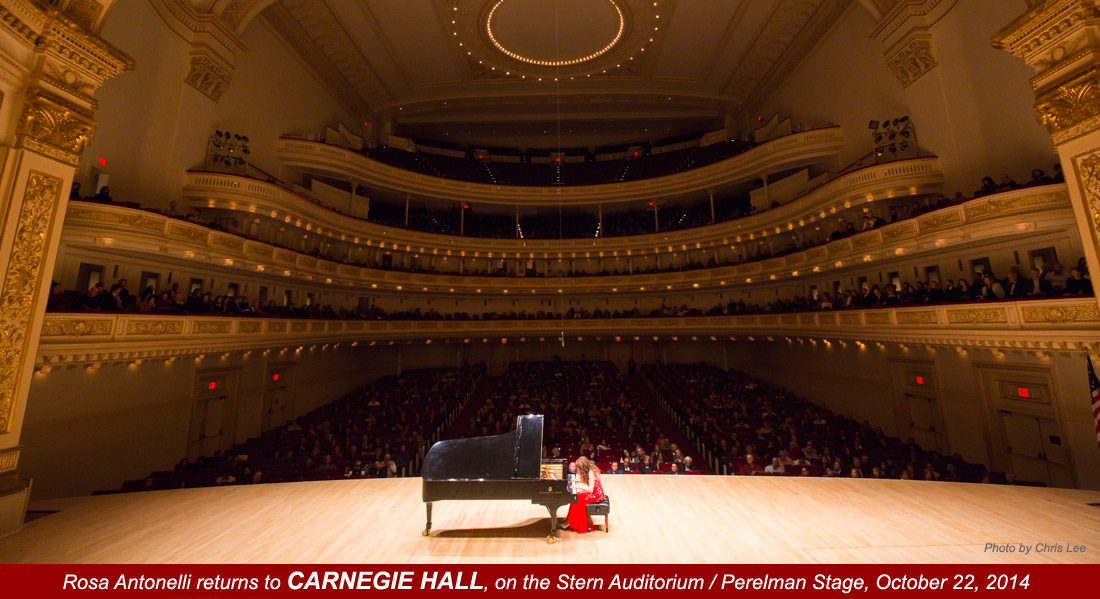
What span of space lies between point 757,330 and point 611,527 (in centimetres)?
Result: 1445

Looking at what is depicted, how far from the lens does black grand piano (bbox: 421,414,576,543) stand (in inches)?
184

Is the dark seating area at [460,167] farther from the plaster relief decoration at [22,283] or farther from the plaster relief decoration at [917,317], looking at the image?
the plaster relief decoration at [917,317]

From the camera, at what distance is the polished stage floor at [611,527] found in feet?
14.3

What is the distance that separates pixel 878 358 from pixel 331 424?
1756 centimetres

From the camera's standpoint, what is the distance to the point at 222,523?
5301 millimetres

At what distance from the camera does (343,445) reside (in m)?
11.4

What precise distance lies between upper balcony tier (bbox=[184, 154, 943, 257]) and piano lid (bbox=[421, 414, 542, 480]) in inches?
447

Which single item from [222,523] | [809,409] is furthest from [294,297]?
[809,409]

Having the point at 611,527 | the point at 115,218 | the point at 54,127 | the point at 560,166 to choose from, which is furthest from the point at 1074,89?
the point at 560,166

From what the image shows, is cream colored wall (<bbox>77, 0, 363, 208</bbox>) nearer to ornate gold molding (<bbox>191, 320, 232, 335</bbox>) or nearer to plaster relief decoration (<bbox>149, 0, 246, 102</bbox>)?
plaster relief decoration (<bbox>149, 0, 246, 102</bbox>)

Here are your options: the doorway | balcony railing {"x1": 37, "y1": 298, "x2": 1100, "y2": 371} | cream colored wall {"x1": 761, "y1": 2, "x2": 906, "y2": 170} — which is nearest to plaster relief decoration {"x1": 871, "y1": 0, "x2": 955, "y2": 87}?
cream colored wall {"x1": 761, "y1": 2, "x2": 906, "y2": 170}

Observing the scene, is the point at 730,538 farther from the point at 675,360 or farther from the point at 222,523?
the point at 675,360

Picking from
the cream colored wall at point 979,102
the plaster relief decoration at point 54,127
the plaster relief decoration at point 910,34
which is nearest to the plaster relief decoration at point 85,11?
the plaster relief decoration at point 54,127

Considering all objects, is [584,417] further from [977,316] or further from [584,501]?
[977,316]
